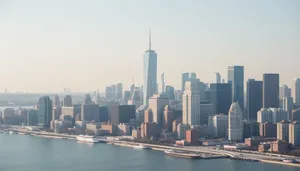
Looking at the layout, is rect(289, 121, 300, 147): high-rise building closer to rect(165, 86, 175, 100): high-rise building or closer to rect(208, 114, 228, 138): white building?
rect(208, 114, 228, 138): white building

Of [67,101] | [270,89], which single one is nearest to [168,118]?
[270,89]

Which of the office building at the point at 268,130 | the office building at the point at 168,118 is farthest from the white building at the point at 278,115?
the office building at the point at 168,118

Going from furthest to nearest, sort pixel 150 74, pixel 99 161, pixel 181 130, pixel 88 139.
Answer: pixel 150 74
pixel 181 130
pixel 88 139
pixel 99 161

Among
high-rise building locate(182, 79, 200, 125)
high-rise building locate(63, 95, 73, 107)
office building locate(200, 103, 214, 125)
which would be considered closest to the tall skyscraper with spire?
high-rise building locate(63, 95, 73, 107)

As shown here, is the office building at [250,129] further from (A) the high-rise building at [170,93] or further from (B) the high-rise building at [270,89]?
(A) the high-rise building at [170,93]

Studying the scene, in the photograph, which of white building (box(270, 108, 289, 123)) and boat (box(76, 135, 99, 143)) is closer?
boat (box(76, 135, 99, 143))

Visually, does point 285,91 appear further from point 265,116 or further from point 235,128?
point 235,128
